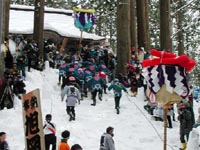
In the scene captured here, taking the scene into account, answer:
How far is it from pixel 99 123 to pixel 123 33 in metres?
6.25

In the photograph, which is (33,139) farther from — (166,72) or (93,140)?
(93,140)

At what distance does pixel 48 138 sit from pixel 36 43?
11.2 metres

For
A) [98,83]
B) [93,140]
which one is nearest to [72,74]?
[98,83]

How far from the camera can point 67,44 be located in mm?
29078

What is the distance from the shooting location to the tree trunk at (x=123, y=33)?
1916cm

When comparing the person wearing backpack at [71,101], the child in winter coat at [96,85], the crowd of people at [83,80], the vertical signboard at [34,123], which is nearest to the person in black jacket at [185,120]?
the crowd of people at [83,80]

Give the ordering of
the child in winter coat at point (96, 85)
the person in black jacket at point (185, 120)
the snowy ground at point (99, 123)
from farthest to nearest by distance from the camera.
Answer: the child in winter coat at point (96, 85) → the snowy ground at point (99, 123) → the person in black jacket at point (185, 120)

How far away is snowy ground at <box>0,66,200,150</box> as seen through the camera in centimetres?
1246

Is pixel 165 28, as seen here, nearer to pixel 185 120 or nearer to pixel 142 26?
pixel 142 26

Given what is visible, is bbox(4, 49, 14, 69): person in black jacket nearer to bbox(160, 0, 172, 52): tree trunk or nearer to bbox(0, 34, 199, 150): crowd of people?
bbox(0, 34, 199, 150): crowd of people

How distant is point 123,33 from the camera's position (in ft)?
63.4

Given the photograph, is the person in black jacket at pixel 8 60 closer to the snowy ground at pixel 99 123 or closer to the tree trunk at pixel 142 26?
the snowy ground at pixel 99 123

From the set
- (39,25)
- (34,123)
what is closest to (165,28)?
(39,25)

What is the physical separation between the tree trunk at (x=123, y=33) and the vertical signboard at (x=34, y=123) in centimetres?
1319
